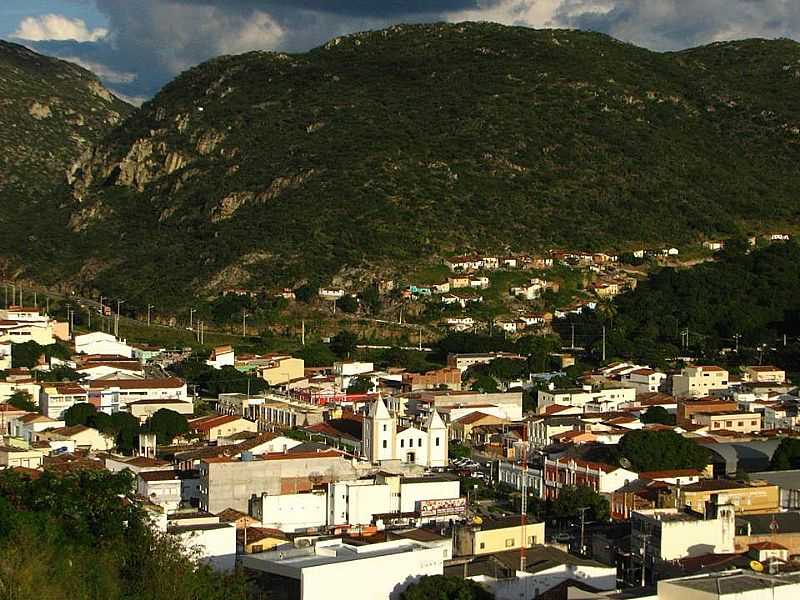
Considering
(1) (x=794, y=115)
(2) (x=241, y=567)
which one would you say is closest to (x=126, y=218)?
(1) (x=794, y=115)

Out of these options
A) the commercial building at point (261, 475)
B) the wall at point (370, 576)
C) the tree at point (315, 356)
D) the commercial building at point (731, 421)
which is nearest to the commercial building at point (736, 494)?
the commercial building at point (261, 475)

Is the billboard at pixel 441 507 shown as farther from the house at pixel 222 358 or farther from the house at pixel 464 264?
the house at pixel 464 264

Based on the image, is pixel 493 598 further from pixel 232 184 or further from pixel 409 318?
pixel 232 184

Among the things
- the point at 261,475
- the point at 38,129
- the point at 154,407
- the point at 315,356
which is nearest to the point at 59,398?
the point at 154,407

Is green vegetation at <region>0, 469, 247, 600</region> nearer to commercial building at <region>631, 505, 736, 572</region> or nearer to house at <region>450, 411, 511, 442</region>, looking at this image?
commercial building at <region>631, 505, 736, 572</region>

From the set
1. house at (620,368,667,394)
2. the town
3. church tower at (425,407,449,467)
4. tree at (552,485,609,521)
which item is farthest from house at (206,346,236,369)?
tree at (552,485,609,521)

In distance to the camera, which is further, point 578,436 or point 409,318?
point 409,318
